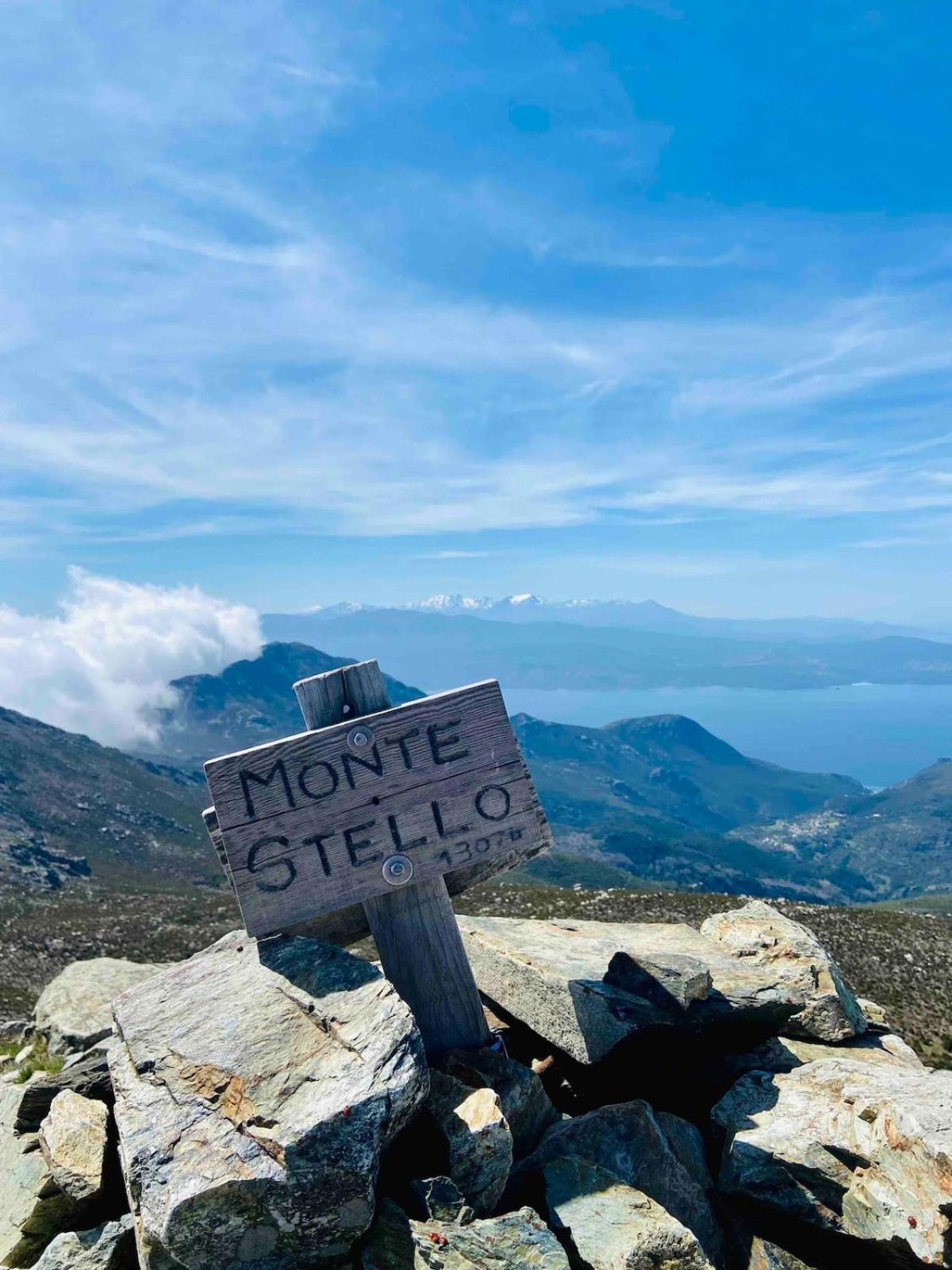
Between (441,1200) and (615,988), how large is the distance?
386 cm

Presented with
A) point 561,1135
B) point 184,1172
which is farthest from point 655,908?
point 184,1172

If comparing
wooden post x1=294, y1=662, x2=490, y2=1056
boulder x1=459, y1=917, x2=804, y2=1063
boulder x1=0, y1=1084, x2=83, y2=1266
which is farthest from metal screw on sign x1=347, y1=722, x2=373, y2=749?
boulder x1=0, y1=1084, x2=83, y2=1266

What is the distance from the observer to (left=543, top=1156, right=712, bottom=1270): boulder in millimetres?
6406

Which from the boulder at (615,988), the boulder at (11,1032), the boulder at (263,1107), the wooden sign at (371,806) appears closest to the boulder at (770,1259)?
the boulder at (615,988)

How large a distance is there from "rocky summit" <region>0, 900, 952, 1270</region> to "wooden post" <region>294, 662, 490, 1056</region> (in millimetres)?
408

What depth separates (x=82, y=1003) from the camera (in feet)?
56.1

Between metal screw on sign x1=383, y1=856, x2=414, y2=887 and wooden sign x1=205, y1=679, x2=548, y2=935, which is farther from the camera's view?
metal screw on sign x1=383, y1=856, x2=414, y2=887

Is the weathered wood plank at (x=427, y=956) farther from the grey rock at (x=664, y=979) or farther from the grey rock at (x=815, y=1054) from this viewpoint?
the grey rock at (x=815, y=1054)

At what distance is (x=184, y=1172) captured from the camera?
5.83 metres

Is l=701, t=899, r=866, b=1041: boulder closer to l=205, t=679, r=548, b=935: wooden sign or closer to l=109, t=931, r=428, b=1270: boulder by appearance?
l=205, t=679, r=548, b=935: wooden sign

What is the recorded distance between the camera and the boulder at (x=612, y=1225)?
6406 millimetres

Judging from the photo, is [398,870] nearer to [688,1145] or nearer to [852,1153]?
[688,1145]

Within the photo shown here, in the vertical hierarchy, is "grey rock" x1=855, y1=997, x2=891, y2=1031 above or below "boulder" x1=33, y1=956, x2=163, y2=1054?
below

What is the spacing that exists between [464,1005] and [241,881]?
3.04m
